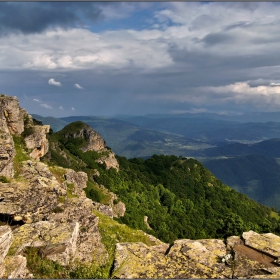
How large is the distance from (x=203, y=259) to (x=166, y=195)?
431 ft

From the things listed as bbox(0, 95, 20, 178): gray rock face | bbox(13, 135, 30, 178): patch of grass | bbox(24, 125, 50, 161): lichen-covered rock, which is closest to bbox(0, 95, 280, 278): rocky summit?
bbox(0, 95, 20, 178): gray rock face

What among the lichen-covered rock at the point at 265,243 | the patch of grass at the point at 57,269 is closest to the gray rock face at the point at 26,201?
the patch of grass at the point at 57,269

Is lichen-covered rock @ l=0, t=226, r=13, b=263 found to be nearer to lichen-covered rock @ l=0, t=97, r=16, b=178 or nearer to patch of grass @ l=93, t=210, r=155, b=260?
patch of grass @ l=93, t=210, r=155, b=260

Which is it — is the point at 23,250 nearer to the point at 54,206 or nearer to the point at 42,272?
the point at 42,272

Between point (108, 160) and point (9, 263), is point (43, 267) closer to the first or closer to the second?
point (9, 263)

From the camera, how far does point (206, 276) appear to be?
46.6 ft

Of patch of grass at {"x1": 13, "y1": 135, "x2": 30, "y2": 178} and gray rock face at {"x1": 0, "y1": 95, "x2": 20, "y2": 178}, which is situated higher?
gray rock face at {"x1": 0, "y1": 95, "x2": 20, "y2": 178}

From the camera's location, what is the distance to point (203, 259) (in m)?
15.8

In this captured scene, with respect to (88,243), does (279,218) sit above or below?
below

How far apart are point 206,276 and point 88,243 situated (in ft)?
26.0

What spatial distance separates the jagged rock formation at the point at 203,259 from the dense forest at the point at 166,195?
36.7 m

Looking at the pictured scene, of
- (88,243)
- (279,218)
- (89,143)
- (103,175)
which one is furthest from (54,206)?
(279,218)

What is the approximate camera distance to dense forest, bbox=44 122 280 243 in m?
96.7

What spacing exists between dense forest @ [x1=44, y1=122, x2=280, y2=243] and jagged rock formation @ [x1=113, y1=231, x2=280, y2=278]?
36.7 m
